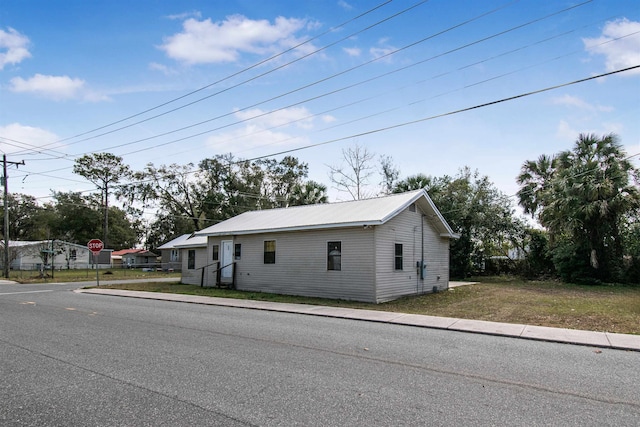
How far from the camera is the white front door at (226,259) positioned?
65.0 feet

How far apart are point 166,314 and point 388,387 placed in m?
7.79

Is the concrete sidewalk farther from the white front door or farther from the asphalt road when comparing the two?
the white front door

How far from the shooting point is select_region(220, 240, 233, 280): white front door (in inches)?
779

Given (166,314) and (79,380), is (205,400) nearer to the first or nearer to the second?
(79,380)

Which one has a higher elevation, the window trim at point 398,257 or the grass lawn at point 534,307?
the window trim at point 398,257

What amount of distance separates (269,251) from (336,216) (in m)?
3.56

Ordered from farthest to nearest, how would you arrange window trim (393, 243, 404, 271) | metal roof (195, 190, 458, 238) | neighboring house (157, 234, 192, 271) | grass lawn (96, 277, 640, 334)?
neighboring house (157, 234, 192, 271) → window trim (393, 243, 404, 271) → metal roof (195, 190, 458, 238) → grass lawn (96, 277, 640, 334)

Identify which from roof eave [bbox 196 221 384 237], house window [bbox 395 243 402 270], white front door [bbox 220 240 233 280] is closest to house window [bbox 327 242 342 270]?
roof eave [bbox 196 221 384 237]

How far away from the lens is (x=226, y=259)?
20.1m

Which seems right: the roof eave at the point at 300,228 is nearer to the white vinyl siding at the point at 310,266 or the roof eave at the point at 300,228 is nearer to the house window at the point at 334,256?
the white vinyl siding at the point at 310,266

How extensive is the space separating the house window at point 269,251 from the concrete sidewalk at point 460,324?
3547mm

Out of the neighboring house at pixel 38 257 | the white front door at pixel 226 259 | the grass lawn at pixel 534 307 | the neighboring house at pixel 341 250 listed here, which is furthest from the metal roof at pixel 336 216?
the neighboring house at pixel 38 257

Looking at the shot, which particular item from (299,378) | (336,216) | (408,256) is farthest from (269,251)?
(299,378)

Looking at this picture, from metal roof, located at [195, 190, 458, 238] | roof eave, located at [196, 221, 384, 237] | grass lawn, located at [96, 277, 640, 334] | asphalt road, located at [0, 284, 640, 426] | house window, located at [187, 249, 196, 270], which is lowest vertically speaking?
grass lawn, located at [96, 277, 640, 334]
